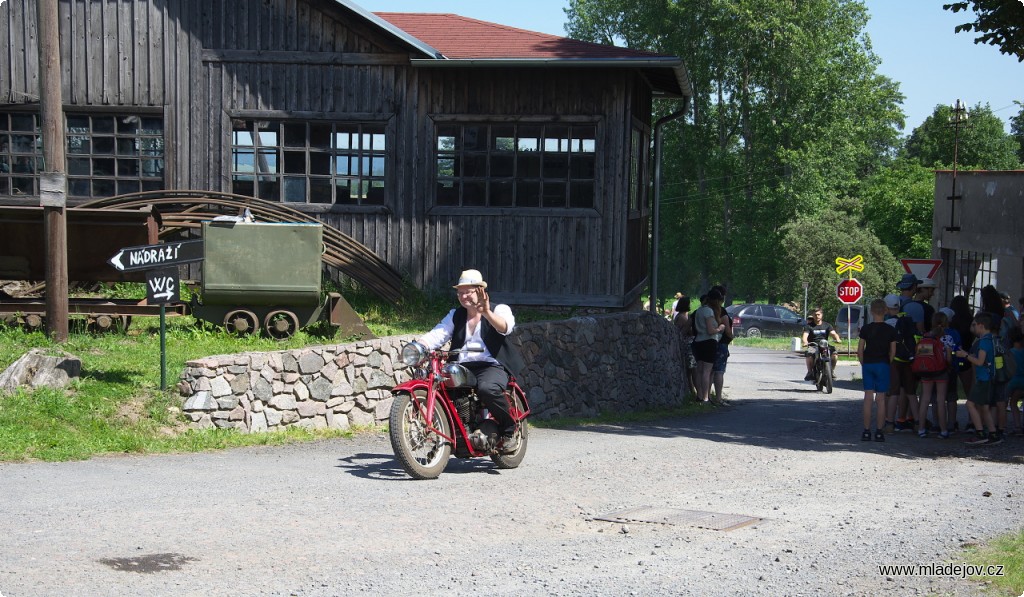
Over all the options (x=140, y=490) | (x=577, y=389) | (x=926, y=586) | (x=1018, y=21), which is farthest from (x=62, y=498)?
(x=1018, y=21)

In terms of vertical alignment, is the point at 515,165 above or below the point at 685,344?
above

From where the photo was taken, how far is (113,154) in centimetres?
1744

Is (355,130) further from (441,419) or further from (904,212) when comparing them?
(904,212)

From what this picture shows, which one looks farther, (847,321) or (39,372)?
(847,321)

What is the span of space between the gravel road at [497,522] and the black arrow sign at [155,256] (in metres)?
2.19

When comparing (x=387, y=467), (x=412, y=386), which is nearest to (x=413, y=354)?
(x=412, y=386)

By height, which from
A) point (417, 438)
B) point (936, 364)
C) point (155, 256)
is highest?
point (155, 256)

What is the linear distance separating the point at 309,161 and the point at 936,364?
9.78 m

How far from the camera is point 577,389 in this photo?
15797 millimetres

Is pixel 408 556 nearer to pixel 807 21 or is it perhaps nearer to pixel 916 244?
pixel 807 21

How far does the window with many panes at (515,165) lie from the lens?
17.3 meters

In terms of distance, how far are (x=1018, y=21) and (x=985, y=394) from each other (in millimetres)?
4374

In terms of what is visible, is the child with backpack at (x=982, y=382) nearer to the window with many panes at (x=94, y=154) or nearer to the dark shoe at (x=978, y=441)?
the dark shoe at (x=978, y=441)

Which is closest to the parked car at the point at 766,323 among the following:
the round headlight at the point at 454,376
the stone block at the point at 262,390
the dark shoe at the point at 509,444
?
the stone block at the point at 262,390
